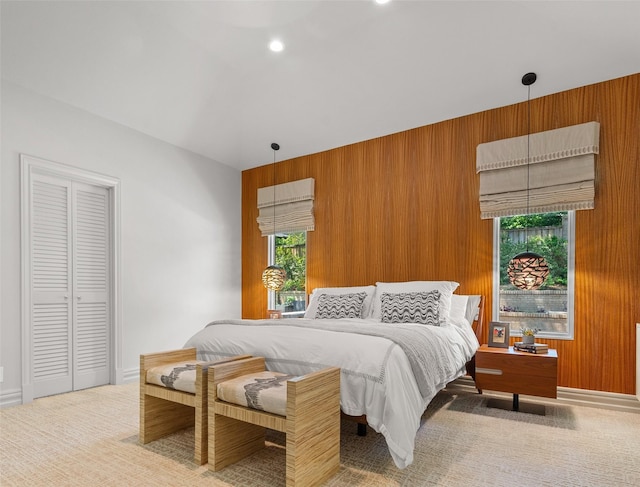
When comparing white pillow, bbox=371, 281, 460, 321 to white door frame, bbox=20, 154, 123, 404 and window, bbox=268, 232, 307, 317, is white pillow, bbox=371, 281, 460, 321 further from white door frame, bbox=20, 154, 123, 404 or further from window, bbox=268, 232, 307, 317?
white door frame, bbox=20, 154, 123, 404

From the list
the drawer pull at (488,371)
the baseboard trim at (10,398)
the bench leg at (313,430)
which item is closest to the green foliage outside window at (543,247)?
the drawer pull at (488,371)

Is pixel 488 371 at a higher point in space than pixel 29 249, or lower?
lower

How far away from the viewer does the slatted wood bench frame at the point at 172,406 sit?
226 centimetres

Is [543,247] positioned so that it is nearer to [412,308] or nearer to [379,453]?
[412,308]

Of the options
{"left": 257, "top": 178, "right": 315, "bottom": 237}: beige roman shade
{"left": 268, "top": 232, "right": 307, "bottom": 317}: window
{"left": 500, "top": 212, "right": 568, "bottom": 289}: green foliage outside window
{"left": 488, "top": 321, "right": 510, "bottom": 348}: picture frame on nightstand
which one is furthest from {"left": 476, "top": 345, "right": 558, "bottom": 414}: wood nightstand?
{"left": 257, "top": 178, "right": 315, "bottom": 237}: beige roman shade

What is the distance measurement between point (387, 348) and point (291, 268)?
3.19 metres

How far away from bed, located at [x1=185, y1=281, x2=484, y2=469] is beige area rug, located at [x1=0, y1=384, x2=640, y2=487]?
0.30 metres

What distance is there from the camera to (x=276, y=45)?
342 centimetres

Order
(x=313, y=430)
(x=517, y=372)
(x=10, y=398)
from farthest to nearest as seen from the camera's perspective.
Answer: (x=10, y=398) → (x=517, y=372) → (x=313, y=430)

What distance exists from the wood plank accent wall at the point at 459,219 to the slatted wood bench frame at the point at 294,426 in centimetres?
236

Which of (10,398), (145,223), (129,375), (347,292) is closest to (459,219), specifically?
(347,292)

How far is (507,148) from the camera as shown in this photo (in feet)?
12.4

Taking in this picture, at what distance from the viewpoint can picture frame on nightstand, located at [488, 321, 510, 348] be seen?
3.39 m

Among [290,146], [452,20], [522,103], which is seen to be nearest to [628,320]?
[522,103]
